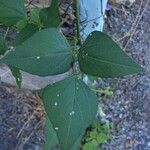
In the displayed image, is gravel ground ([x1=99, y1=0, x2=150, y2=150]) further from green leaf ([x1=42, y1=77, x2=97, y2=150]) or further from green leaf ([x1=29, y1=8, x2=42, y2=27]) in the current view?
green leaf ([x1=42, y1=77, x2=97, y2=150])

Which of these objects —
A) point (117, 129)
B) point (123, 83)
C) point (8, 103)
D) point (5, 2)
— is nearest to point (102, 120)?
point (117, 129)

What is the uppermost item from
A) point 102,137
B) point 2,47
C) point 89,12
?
point 2,47

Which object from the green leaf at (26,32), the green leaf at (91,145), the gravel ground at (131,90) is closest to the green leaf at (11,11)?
the green leaf at (26,32)

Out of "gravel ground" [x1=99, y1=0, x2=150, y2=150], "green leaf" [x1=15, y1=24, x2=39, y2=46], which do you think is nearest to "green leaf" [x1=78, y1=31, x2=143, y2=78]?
"green leaf" [x1=15, y1=24, x2=39, y2=46]

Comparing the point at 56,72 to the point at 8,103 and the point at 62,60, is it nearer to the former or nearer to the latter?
the point at 62,60

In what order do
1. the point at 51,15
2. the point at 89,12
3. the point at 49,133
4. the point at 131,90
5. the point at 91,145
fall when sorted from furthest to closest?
the point at 131,90
the point at 91,145
the point at 89,12
the point at 49,133
the point at 51,15

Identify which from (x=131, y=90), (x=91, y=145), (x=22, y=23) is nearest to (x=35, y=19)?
(x=22, y=23)

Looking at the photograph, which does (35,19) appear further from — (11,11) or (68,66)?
(68,66)
